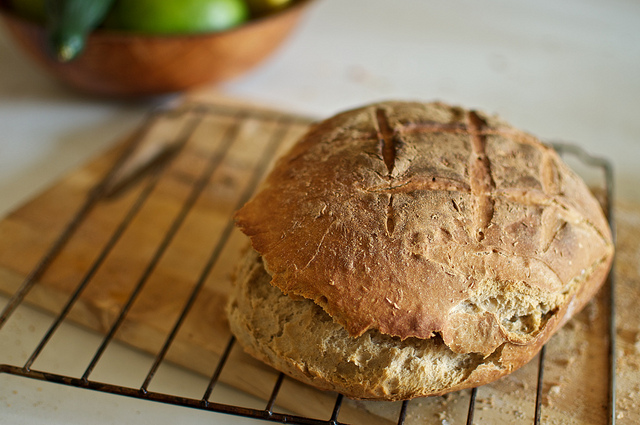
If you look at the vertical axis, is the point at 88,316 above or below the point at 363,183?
below

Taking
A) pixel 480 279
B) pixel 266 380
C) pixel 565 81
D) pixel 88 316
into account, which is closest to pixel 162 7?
pixel 88 316

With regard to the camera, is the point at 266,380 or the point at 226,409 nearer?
the point at 226,409

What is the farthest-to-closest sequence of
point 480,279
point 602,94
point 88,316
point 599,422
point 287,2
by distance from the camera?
point 602,94 → point 287,2 → point 88,316 → point 599,422 → point 480,279

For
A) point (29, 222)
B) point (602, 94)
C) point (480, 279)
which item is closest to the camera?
point (480, 279)

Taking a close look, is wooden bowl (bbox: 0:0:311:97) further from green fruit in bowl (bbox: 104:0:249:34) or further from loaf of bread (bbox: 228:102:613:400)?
loaf of bread (bbox: 228:102:613:400)

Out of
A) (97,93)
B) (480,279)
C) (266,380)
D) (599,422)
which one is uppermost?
(480,279)

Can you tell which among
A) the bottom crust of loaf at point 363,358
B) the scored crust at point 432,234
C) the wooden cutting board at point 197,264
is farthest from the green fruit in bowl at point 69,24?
Answer: the bottom crust of loaf at point 363,358

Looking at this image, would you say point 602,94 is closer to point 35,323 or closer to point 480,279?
point 480,279

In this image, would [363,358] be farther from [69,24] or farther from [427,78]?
[427,78]
